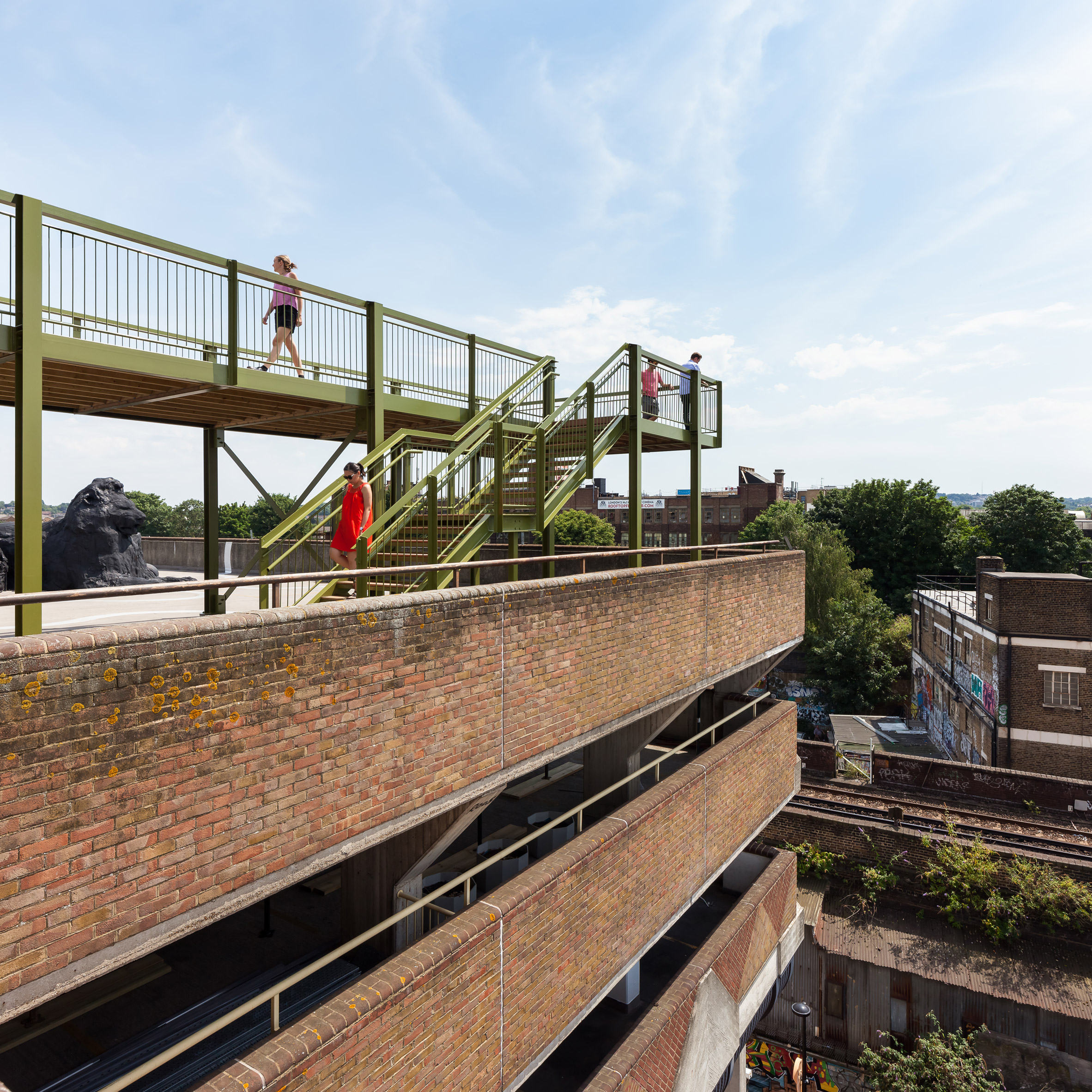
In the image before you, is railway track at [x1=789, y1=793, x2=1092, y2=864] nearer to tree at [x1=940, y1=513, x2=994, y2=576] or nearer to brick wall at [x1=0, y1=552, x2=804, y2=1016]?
brick wall at [x1=0, y1=552, x2=804, y2=1016]

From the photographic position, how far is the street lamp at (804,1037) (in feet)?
51.2

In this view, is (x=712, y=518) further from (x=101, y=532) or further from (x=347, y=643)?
(x=347, y=643)

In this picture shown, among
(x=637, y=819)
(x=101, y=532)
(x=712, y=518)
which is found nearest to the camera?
(x=637, y=819)

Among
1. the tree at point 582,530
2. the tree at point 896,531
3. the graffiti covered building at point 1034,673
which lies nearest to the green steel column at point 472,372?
the graffiti covered building at point 1034,673

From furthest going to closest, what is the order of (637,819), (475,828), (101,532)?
(101,532) < (475,828) < (637,819)

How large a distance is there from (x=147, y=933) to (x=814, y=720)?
126 ft

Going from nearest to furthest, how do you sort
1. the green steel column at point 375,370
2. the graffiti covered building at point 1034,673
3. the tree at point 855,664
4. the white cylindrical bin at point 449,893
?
the white cylindrical bin at point 449,893
the green steel column at point 375,370
the graffiti covered building at point 1034,673
the tree at point 855,664

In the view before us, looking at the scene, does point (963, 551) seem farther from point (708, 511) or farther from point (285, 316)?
point (285, 316)

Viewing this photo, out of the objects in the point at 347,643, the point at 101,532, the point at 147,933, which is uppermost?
the point at 101,532

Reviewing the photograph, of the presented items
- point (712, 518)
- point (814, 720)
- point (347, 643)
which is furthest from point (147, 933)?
point (712, 518)

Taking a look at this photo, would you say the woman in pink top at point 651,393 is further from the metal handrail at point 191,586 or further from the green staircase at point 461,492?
the metal handrail at point 191,586

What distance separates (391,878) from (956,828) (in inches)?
737

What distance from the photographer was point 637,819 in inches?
332

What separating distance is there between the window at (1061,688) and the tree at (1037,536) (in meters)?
22.8
